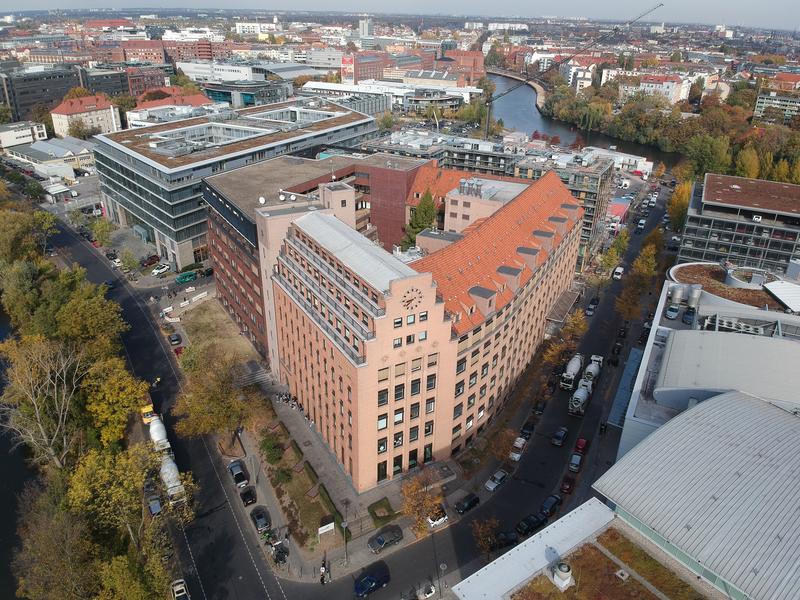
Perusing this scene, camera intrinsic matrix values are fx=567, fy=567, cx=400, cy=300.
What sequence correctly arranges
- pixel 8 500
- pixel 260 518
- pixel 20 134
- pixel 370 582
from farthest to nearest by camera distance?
pixel 20 134, pixel 8 500, pixel 260 518, pixel 370 582

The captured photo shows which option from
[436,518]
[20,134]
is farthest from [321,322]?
[20,134]

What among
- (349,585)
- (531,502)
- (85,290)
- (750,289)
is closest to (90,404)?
(85,290)

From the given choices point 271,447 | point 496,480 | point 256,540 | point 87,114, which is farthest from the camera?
point 87,114

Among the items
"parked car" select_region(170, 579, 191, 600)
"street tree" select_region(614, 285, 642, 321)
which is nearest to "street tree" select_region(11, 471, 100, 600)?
"parked car" select_region(170, 579, 191, 600)

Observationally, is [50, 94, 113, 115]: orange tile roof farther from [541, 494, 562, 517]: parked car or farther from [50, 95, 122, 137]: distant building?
[541, 494, 562, 517]: parked car

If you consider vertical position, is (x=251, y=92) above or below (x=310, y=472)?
above

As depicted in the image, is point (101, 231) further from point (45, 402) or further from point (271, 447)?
point (271, 447)
